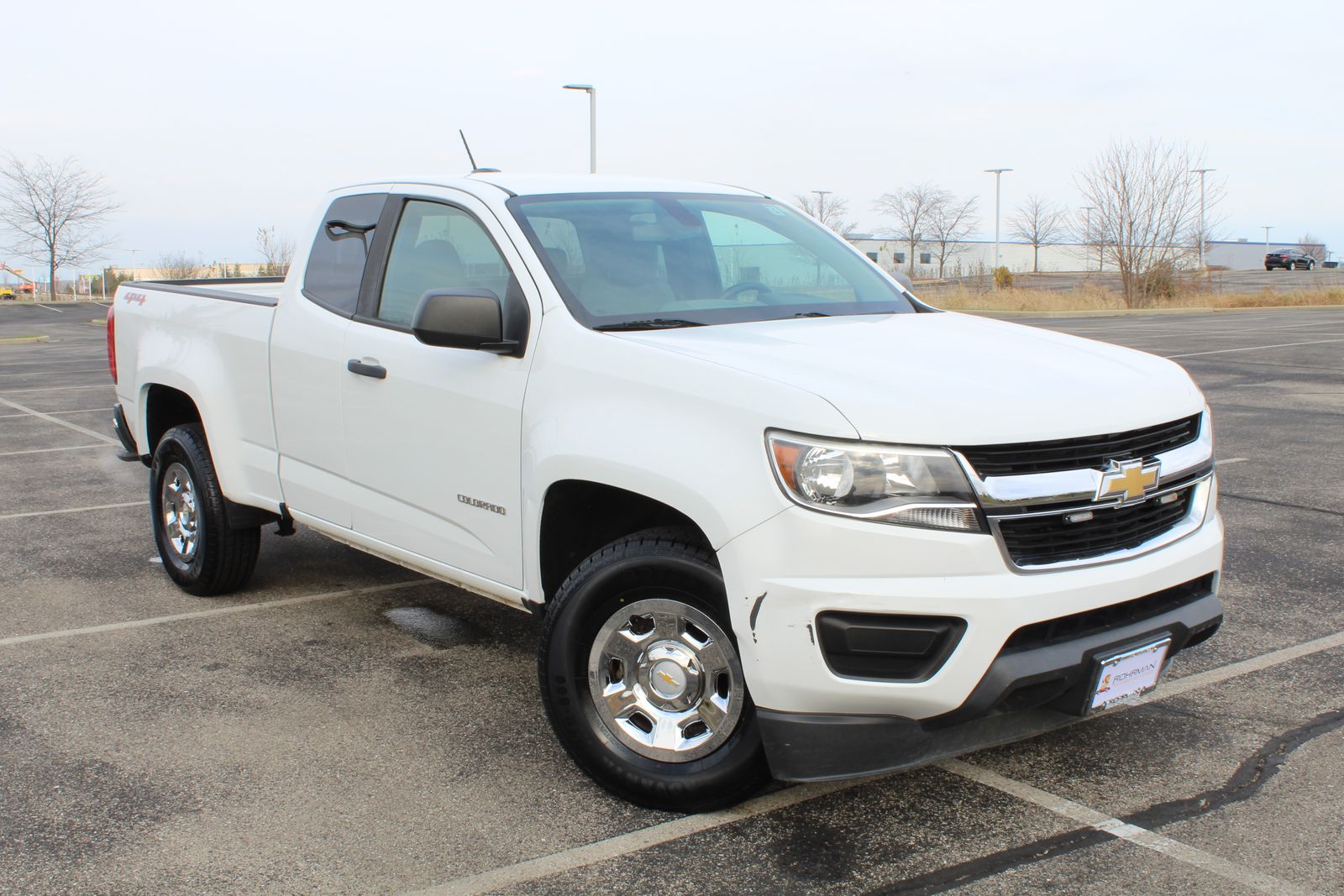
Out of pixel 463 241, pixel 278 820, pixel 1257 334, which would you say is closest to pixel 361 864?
pixel 278 820

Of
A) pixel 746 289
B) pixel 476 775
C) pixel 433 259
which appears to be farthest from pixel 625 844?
pixel 433 259

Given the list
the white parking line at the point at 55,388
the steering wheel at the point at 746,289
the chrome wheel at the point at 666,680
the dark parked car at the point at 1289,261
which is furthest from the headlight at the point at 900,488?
the dark parked car at the point at 1289,261

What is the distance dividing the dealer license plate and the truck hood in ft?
1.96

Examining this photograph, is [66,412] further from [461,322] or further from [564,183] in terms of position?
[461,322]

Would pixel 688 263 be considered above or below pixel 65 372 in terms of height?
above

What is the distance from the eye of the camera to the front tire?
337 centimetres

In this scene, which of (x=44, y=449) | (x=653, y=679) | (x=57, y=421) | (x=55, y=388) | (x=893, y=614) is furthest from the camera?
(x=55, y=388)

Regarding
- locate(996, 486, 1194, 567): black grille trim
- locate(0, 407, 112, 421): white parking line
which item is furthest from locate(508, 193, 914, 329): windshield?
locate(0, 407, 112, 421): white parking line

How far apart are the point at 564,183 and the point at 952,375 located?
1.96 meters

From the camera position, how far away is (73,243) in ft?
188

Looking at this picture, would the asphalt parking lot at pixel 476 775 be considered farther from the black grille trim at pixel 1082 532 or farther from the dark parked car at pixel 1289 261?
the dark parked car at pixel 1289 261

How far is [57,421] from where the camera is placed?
12.9 m

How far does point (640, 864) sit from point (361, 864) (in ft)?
2.43

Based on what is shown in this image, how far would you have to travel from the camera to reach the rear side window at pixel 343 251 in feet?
16.1
